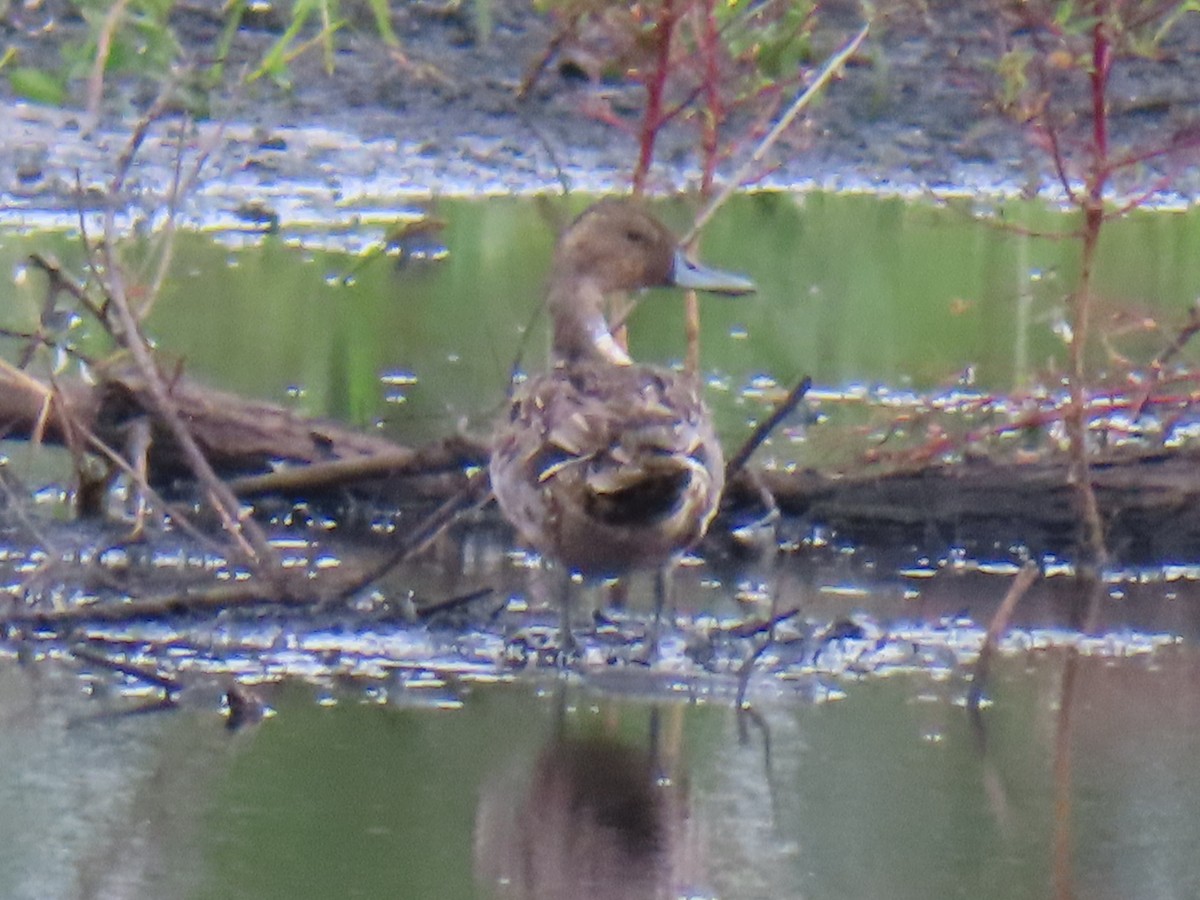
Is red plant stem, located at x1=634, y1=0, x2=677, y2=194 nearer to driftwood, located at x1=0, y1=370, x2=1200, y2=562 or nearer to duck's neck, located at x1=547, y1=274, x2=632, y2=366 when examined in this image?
duck's neck, located at x1=547, y1=274, x2=632, y2=366

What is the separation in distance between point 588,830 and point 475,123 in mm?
11253

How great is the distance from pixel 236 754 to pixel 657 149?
10614mm

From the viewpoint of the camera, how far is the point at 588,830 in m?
4.72

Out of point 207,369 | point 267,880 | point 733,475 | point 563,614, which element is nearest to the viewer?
point 267,880

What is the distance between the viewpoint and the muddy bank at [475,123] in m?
14.6

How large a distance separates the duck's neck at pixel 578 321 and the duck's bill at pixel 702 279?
243mm

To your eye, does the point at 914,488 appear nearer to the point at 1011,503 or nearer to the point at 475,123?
the point at 1011,503

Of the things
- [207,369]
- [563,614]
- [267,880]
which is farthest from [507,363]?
[267,880]

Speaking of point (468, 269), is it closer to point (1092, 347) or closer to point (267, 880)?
point (1092, 347)

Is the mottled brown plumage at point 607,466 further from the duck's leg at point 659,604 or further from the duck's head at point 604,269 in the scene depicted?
the duck's head at point 604,269

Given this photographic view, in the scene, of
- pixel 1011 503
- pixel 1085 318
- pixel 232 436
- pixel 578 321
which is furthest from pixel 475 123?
pixel 1011 503

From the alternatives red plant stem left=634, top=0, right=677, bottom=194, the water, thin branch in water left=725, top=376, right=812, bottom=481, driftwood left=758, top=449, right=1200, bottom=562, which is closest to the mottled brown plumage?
thin branch in water left=725, top=376, right=812, bottom=481

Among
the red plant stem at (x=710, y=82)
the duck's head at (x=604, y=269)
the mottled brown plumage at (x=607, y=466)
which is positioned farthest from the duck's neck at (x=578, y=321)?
the red plant stem at (x=710, y=82)

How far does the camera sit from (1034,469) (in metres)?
7.35
